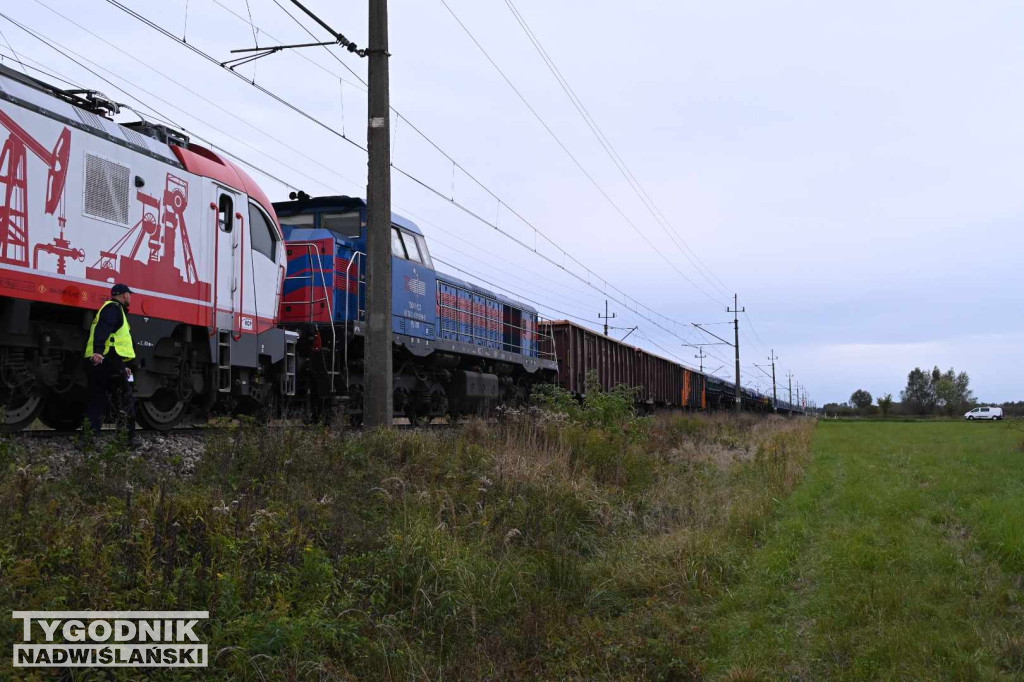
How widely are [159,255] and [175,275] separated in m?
0.31

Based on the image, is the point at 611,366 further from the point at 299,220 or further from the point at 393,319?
the point at 299,220

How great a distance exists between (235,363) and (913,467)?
43.3 feet

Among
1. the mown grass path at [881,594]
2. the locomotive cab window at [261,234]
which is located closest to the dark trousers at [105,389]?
the locomotive cab window at [261,234]

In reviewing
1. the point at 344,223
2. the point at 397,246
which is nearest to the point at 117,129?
the point at 344,223

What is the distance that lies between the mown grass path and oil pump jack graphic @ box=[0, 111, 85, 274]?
645cm

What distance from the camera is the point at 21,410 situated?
7.38 m

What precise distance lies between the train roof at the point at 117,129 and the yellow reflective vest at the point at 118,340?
187cm

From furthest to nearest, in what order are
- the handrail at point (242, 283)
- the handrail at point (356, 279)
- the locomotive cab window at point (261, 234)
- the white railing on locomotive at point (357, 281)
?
the white railing on locomotive at point (357, 281) < the handrail at point (356, 279) < the locomotive cab window at point (261, 234) < the handrail at point (242, 283)

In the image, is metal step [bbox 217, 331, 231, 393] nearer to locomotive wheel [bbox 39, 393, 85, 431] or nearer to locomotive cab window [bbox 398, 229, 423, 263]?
locomotive wheel [bbox 39, 393, 85, 431]

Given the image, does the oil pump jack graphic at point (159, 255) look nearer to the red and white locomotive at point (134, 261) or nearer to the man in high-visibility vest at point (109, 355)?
the red and white locomotive at point (134, 261)

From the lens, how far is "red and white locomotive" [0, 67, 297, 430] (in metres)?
6.92

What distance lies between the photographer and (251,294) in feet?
32.9

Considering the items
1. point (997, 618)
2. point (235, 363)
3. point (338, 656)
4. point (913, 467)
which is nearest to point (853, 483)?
point (913, 467)

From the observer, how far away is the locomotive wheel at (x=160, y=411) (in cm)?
879
